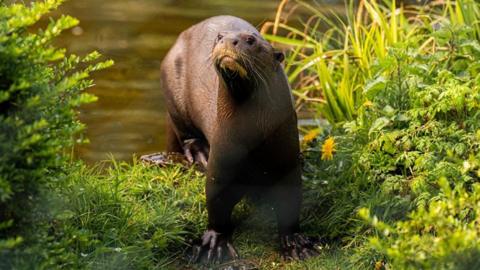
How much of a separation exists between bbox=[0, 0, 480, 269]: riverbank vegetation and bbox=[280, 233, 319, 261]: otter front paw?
5cm

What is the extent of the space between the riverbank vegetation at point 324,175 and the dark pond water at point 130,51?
1.08 meters

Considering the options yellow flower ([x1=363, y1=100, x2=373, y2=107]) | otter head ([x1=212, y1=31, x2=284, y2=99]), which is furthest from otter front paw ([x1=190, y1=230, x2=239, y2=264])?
yellow flower ([x1=363, y1=100, x2=373, y2=107])

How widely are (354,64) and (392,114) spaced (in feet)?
4.47

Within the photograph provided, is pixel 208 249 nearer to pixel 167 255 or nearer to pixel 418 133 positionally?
pixel 167 255

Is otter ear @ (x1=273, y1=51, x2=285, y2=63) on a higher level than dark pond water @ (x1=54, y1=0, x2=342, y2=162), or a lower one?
higher

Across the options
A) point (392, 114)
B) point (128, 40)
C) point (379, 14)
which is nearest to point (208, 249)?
point (392, 114)

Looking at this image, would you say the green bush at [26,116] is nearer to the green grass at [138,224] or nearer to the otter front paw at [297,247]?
the green grass at [138,224]

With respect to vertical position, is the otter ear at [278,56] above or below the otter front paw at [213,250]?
above

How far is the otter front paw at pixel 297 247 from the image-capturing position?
4.80 metres

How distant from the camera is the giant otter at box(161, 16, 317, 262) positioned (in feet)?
14.4

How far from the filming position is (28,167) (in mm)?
3539

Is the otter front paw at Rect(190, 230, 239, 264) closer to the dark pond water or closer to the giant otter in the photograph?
the giant otter

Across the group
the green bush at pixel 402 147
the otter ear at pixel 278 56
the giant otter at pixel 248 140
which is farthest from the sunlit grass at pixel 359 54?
the otter ear at pixel 278 56

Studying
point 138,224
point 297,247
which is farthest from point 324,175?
point 138,224
